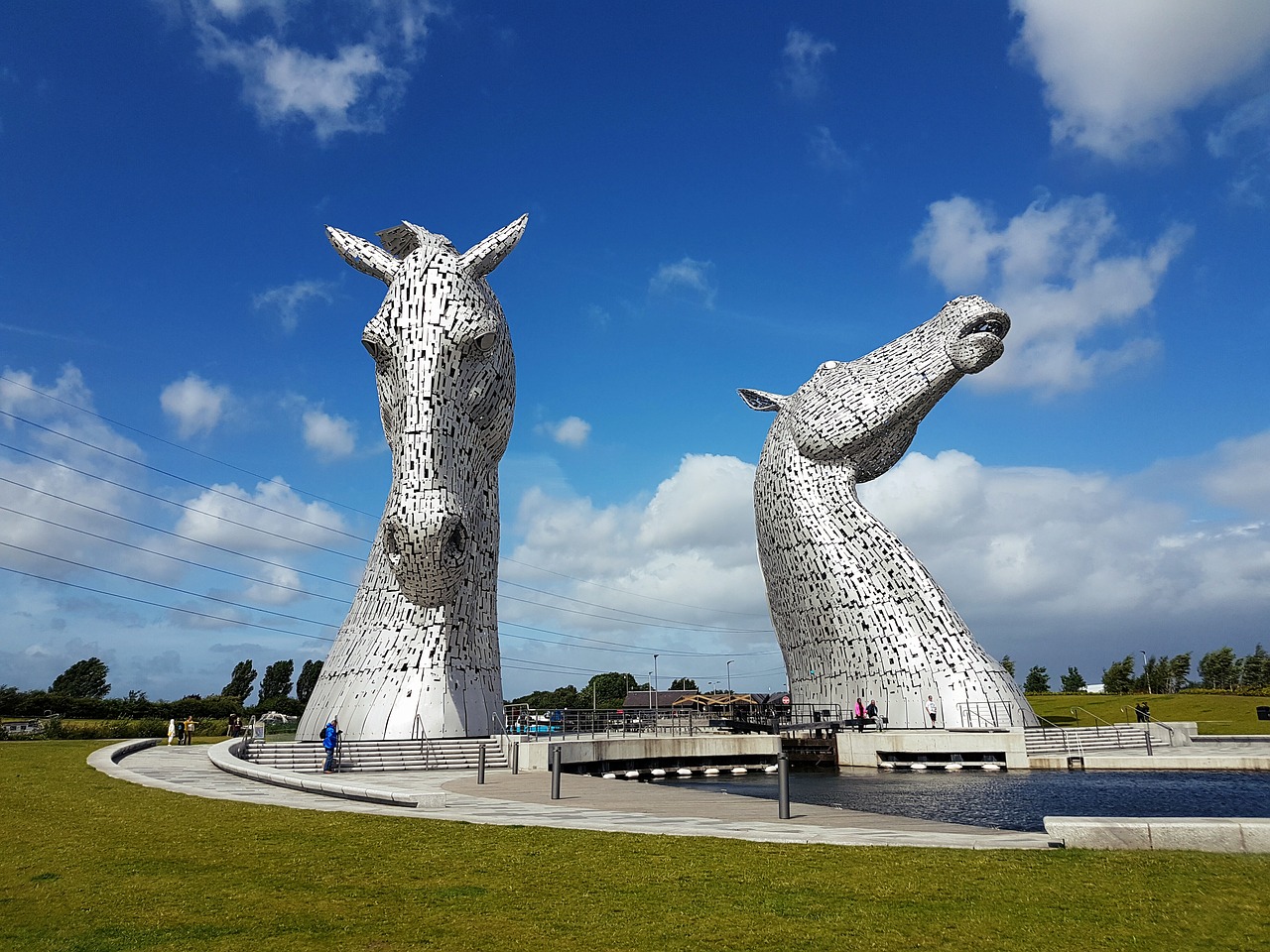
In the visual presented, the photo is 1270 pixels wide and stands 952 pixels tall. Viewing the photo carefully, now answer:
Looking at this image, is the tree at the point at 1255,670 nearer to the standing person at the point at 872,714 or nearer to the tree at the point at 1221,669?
the tree at the point at 1221,669

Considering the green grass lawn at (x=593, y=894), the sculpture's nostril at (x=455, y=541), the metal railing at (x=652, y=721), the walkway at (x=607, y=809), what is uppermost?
the sculpture's nostril at (x=455, y=541)

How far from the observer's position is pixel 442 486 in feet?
62.6

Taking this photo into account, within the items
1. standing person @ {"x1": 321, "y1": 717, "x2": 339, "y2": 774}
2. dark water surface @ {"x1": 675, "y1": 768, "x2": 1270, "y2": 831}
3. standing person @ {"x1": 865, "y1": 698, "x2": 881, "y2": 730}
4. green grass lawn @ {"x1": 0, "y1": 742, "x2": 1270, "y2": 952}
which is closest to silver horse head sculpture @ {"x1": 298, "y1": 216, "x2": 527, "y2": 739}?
standing person @ {"x1": 321, "y1": 717, "x2": 339, "y2": 774}

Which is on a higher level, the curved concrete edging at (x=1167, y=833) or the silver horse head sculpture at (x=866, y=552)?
the silver horse head sculpture at (x=866, y=552)

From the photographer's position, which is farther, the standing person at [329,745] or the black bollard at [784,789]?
the standing person at [329,745]

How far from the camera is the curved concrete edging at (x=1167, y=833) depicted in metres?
6.44

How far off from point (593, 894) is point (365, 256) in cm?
1861

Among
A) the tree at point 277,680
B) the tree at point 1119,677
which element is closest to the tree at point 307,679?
the tree at point 277,680

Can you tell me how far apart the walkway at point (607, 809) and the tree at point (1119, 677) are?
185 ft

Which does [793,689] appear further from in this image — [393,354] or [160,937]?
[160,937]

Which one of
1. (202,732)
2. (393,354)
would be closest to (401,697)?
(393,354)

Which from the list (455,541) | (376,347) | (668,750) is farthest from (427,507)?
(668,750)

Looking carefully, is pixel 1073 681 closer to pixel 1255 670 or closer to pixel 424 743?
pixel 1255 670

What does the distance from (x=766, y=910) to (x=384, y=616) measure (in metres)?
16.2
